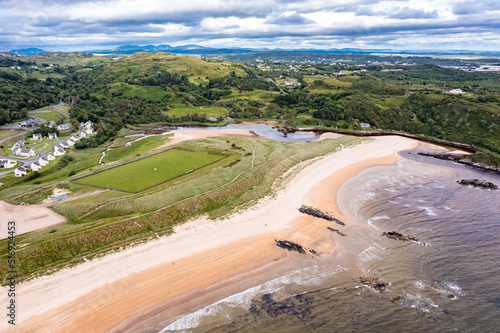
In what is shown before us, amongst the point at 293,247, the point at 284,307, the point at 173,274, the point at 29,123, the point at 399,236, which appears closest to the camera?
the point at 284,307

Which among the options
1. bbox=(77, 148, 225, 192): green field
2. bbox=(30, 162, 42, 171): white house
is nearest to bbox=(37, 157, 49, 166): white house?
bbox=(30, 162, 42, 171): white house

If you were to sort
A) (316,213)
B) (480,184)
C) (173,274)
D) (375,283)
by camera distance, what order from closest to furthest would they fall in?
(375,283), (173,274), (316,213), (480,184)

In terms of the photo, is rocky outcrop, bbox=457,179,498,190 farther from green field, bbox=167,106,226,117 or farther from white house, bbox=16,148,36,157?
white house, bbox=16,148,36,157

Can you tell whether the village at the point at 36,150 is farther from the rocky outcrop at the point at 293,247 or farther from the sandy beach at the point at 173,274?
the rocky outcrop at the point at 293,247

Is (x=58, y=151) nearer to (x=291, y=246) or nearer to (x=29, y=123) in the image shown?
(x=29, y=123)

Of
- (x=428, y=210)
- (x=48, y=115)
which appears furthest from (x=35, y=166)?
(x=428, y=210)
